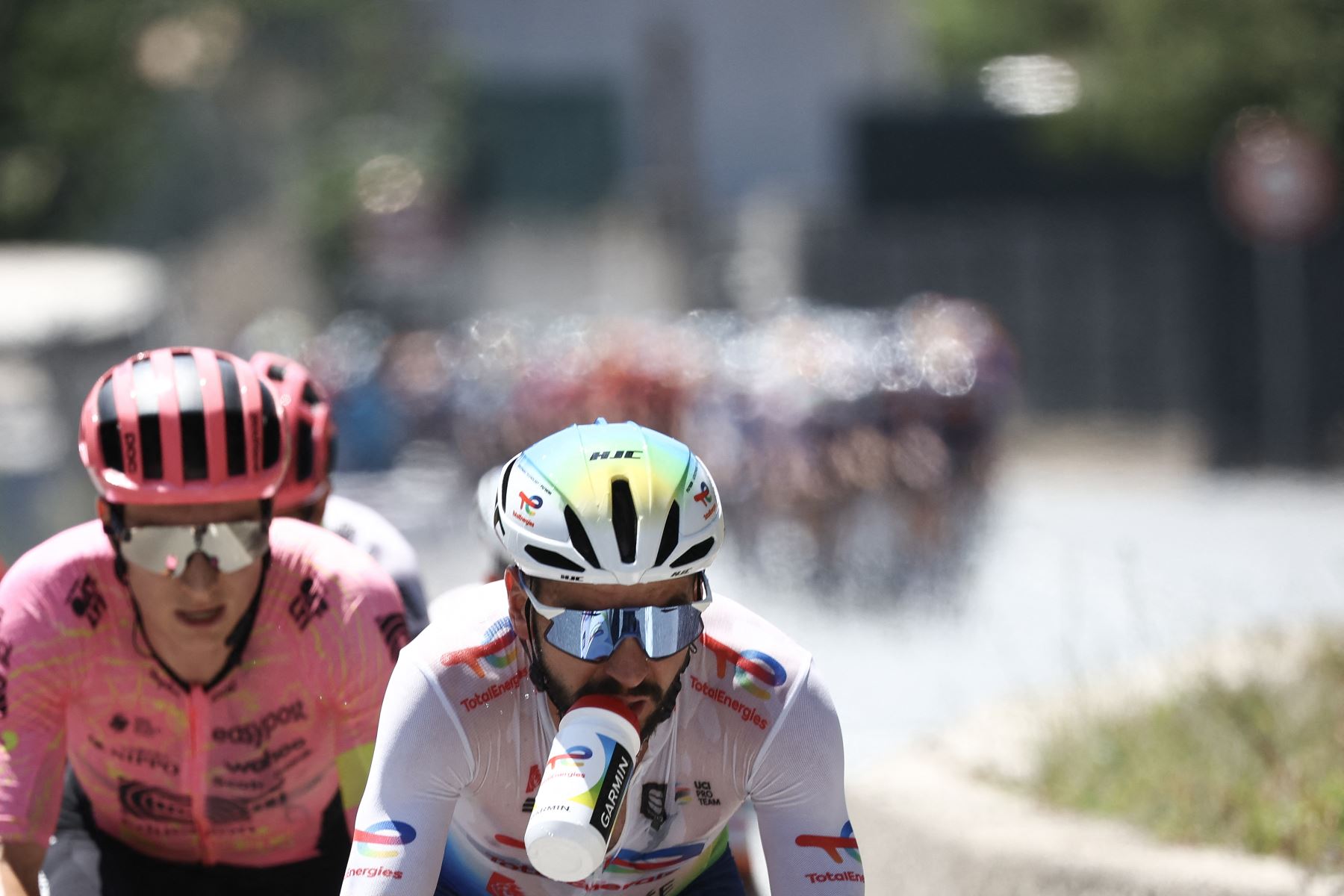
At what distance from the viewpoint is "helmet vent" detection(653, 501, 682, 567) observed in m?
2.89

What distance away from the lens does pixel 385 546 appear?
15.6 ft

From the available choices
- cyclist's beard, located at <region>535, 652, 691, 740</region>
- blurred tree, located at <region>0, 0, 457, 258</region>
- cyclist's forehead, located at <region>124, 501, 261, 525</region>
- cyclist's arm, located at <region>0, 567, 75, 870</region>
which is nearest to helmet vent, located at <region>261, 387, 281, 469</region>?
cyclist's forehead, located at <region>124, 501, 261, 525</region>

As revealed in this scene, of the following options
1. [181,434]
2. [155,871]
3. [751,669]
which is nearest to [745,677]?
[751,669]

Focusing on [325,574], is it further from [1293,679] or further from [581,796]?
[1293,679]

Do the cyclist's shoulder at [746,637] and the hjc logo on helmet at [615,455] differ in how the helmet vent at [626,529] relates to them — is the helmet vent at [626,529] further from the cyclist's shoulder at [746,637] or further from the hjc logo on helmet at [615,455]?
the cyclist's shoulder at [746,637]

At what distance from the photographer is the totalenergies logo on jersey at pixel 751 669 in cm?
308

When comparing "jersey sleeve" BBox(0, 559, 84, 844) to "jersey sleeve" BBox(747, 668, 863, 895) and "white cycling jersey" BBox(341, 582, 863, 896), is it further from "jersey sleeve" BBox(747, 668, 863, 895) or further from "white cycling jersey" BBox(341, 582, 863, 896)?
"jersey sleeve" BBox(747, 668, 863, 895)

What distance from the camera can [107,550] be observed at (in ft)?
12.0

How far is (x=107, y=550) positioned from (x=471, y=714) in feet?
3.22

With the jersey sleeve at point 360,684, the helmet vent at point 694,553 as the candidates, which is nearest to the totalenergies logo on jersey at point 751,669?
the helmet vent at point 694,553

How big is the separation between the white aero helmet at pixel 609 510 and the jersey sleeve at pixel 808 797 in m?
0.29

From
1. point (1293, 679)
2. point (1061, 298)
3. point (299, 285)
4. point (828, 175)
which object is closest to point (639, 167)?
point (828, 175)

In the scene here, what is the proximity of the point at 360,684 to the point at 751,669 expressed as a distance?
865 mm

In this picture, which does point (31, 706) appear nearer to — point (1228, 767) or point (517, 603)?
point (517, 603)
